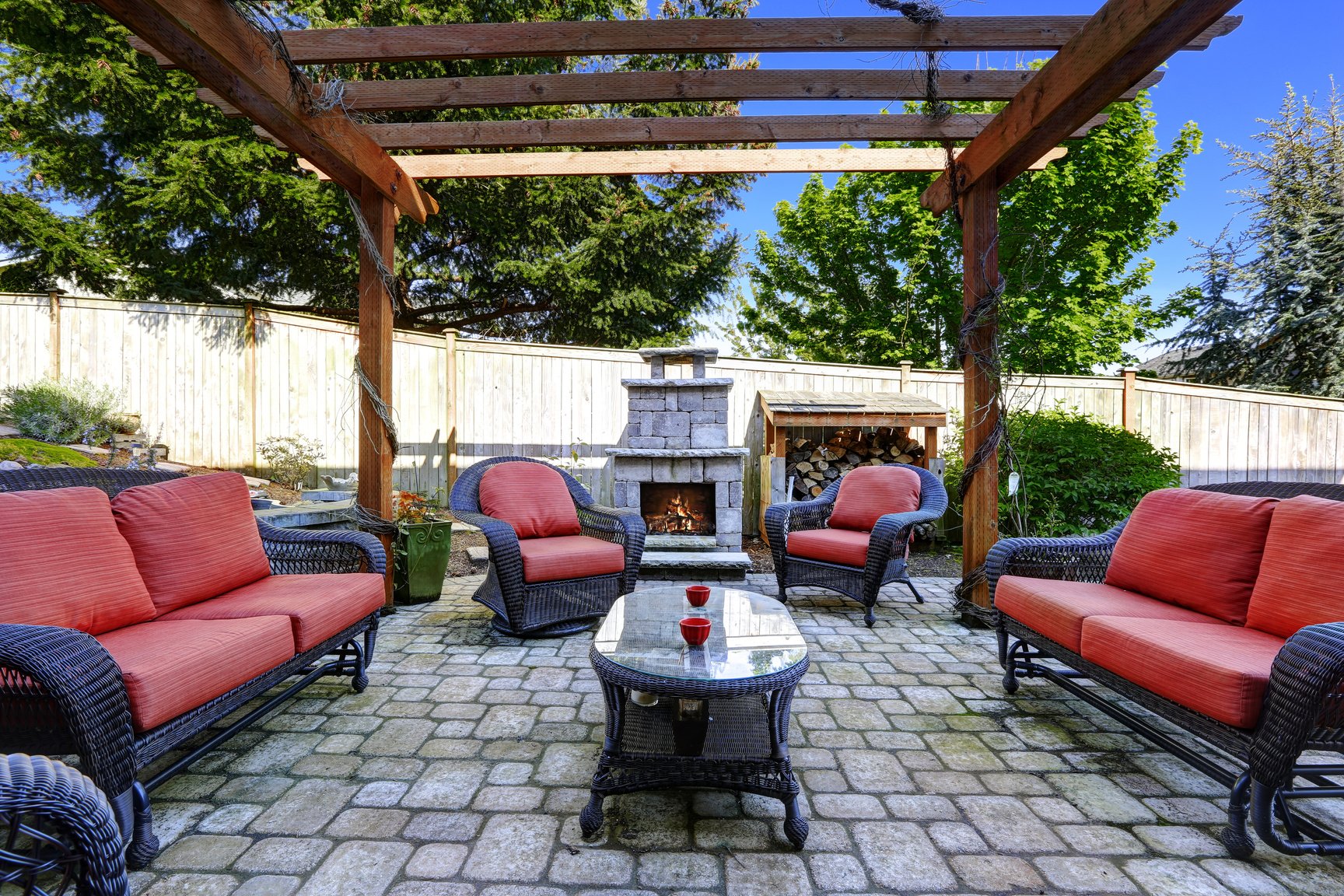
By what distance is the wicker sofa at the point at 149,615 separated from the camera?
57.7 inches

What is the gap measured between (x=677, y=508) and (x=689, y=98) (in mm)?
3011

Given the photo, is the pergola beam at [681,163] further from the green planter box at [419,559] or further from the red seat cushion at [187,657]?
the red seat cushion at [187,657]

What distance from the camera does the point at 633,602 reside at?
8.21ft

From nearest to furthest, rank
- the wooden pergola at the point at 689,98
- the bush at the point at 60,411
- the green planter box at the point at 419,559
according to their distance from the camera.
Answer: the wooden pergola at the point at 689,98, the green planter box at the point at 419,559, the bush at the point at 60,411

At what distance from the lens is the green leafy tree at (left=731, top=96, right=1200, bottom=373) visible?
9930mm

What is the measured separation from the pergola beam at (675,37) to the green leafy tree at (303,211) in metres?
4.90

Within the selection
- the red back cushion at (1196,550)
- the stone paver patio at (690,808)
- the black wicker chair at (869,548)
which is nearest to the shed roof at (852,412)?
the black wicker chair at (869,548)

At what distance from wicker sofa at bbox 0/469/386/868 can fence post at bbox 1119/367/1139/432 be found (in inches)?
283

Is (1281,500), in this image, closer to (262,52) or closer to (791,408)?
(791,408)

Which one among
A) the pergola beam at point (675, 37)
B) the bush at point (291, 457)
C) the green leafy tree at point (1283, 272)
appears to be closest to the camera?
the pergola beam at point (675, 37)

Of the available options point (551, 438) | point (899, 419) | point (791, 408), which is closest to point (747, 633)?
point (791, 408)

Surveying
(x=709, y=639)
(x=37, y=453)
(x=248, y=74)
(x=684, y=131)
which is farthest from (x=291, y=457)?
(x=709, y=639)

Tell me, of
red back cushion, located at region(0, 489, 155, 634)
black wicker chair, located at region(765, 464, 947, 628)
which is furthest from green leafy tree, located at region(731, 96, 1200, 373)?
red back cushion, located at region(0, 489, 155, 634)

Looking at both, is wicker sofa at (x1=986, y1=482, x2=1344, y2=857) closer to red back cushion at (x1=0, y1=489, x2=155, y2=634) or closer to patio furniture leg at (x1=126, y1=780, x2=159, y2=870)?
patio furniture leg at (x1=126, y1=780, x2=159, y2=870)
